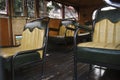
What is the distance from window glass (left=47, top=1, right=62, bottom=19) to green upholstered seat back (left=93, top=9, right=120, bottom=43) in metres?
3.60

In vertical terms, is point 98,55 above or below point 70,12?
below

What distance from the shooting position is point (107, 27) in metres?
2.10

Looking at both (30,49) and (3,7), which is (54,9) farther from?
(30,49)

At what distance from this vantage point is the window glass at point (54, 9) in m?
5.59

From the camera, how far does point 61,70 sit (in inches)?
98.9

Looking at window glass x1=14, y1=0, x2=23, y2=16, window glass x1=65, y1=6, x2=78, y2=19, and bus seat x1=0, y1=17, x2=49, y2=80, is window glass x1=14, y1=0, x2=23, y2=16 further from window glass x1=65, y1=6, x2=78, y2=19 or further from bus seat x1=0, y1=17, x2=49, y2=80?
window glass x1=65, y1=6, x2=78, y2=19

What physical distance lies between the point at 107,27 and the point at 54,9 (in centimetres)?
413

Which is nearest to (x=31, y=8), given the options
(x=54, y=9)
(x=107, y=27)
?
(x=54, y=9)

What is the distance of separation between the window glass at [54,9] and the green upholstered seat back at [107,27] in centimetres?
360

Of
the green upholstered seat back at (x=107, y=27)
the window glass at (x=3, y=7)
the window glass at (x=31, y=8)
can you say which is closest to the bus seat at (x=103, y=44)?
the green upholstered seat back at (x=107, y=27)

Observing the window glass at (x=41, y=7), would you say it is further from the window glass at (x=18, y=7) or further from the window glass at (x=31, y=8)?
the window glass at (x=18, y=7)

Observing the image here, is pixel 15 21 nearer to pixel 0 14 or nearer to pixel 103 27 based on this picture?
pixel 0 14

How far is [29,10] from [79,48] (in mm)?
3349

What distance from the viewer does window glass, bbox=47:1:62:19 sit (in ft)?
18.3
